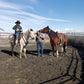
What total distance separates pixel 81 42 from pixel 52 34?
27.0 feet

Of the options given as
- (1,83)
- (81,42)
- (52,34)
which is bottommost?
(1,83)

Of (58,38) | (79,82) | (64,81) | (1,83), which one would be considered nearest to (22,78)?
(1,83)

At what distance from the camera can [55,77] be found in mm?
3916

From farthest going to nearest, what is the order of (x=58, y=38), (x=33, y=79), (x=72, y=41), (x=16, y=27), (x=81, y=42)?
(x=72, y=41) < (x=81, y=42) < (x=58, y=38) < (x=16, y=27) < (x=33, y=79)

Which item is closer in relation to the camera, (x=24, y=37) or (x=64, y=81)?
(x=64, y=81)

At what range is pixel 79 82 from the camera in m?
3.49

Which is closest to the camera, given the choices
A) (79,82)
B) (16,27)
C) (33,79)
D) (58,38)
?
(79,82)

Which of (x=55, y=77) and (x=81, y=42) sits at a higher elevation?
(x=81, y=42)

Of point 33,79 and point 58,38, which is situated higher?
point 58,38

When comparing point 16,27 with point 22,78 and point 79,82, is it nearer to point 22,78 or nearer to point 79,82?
point 22,78

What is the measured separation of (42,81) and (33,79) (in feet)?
1.28

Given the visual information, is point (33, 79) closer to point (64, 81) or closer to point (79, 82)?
point (64, 81)

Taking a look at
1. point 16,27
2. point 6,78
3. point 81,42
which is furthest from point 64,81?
point 81,42

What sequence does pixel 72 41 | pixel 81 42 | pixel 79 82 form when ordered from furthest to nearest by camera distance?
pixel 72 41 → pixel 81 42 → pixel 79 82
